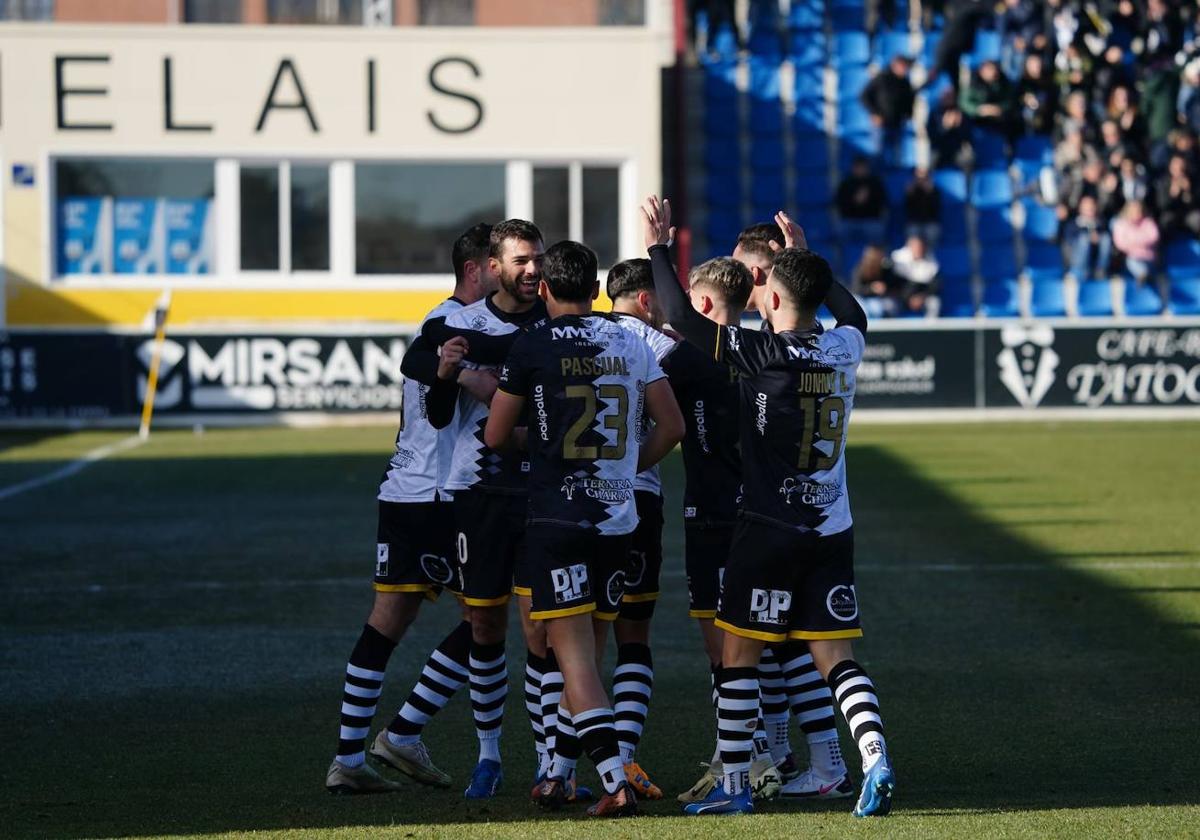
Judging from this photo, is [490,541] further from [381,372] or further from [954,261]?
[954,261]

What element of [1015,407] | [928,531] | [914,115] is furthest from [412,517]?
[914,115]

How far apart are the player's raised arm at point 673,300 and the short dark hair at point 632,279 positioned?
1.58 feet

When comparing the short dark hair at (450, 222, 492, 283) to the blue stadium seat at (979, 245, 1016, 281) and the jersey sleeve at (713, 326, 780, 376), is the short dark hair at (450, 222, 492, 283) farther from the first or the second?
the blue stadium seat at (979, 245, 1016, 281)

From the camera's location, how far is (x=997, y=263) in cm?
2958

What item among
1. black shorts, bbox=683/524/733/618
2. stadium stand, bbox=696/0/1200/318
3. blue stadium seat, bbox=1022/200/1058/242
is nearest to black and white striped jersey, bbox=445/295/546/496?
black shorts, bbox=683/524/733/618

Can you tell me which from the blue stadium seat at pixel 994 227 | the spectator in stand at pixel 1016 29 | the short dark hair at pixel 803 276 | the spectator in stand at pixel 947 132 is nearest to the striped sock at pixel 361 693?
the short dark hair at pixel 803 276

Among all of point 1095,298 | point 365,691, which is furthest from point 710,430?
point 1095,298

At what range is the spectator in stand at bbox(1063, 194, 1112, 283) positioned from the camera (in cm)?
2855

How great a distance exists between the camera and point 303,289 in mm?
27250

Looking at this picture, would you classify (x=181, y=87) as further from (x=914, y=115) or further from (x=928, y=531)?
(x=928, y=531)

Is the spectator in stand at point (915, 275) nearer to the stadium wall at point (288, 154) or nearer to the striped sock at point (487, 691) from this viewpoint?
the stadium wall at point (288, 154)

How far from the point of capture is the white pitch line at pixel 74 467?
1828cm

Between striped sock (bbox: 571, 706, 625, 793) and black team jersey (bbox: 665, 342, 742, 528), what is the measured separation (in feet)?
A: 3.29

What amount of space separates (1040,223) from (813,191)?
3.68 meters
